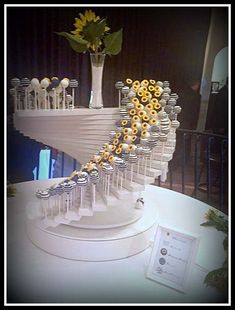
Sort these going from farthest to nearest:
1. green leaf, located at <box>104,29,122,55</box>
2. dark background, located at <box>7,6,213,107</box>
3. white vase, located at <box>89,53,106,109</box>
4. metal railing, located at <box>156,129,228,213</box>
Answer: white vase, located at <box>89,53,106,109</box> < green leaf, located at <box>104,29,122,55</box> < metal railing, located at <box>156,129,228,213</box> < dark background, located at <box>7,6,213,107</box>

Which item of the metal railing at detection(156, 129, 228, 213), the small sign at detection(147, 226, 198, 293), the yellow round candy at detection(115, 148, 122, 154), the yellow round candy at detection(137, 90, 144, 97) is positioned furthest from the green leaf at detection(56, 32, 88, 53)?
the small sign at detection(147, 226, 198, 293)

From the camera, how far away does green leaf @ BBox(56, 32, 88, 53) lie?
35.8 inches

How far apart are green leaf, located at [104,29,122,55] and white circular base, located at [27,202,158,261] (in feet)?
1.68

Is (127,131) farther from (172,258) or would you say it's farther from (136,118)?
(172,258)

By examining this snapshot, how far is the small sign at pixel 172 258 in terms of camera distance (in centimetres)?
75

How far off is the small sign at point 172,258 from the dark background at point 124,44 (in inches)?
16.0

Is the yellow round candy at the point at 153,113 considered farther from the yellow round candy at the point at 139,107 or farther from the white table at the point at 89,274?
the white table at the point at 89,274

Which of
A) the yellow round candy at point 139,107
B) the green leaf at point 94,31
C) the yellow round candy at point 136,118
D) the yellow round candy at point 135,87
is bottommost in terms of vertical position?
the yellow round candy at point 136,118

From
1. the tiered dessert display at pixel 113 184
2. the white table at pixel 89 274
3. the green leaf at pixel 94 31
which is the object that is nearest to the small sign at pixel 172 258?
the white table at pixel 89 274

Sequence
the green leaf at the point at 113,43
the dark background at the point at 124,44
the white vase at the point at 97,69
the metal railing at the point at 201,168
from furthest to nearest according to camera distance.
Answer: the white vase at the point at 97,69 < the green leaf at the point at 113,43 < the metal railing at the point at 201,168 < the dark background at the point at 124,44

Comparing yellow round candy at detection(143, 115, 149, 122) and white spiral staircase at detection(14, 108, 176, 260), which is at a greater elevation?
yellow round candy at detection(143, 115, 149, 122)

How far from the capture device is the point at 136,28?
2.70 feet

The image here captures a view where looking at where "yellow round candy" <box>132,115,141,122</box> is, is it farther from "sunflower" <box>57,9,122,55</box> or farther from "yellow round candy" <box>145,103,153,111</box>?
"sunflower" <box>57,9,122,55</box>
